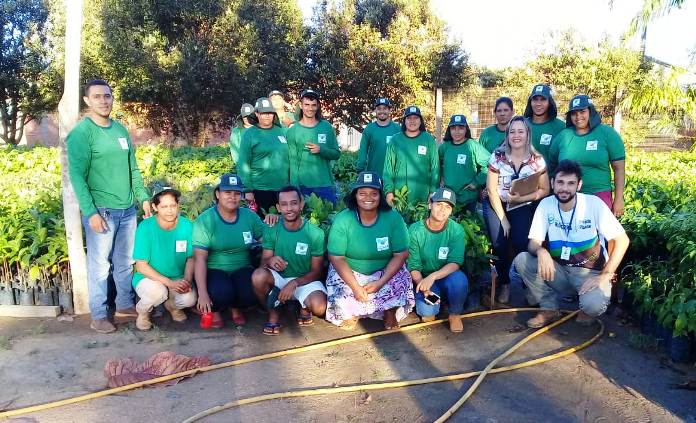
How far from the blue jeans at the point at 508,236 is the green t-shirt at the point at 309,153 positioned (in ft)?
Result: 5.93

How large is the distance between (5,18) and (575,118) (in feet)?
69.0

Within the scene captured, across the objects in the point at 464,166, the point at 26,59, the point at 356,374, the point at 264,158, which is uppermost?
the point at 26,59

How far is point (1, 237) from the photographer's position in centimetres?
523

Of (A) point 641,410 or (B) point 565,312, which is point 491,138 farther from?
(A) point 641,410

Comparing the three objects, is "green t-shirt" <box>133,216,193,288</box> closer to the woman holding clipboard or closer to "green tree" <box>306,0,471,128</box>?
the woman holding clipboard

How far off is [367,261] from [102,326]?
225 centimetres

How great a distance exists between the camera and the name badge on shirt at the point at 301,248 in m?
4.66

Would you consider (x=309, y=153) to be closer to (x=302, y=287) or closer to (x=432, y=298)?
(x=302, y=287)

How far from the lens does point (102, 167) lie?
445 cm

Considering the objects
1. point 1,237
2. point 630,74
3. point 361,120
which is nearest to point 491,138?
point 1,237

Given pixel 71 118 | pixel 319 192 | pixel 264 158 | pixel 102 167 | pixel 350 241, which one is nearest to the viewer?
pixel 102 167

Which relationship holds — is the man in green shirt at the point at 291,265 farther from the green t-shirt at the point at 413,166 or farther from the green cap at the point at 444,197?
the green t-shirt at the point at 413,166

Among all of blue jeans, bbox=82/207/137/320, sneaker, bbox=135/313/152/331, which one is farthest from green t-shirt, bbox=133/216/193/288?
sneaker, bbox=135/313/152/331

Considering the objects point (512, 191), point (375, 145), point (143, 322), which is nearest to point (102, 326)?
point (143, 322)
